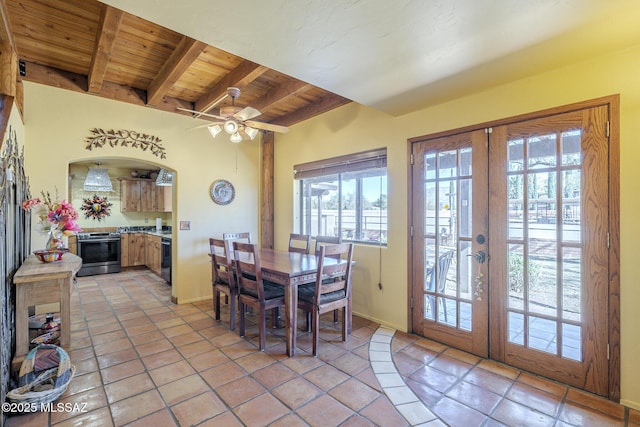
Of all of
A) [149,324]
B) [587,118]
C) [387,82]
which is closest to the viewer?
[587,118]

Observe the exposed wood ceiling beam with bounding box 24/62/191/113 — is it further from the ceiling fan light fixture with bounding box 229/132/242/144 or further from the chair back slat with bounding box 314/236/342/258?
A: the chair back slat with bounding box 314/236/342/258

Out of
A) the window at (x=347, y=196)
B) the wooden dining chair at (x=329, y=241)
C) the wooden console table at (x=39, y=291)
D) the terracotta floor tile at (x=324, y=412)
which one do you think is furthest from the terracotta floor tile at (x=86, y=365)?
the window at (x=347, y=196)

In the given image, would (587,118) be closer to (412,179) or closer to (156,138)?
(412,179)

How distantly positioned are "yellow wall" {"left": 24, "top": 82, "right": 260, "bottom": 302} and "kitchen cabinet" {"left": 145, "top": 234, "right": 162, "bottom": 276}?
1.76m

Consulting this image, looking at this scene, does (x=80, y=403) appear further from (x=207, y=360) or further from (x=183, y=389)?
(x=207, y=360)

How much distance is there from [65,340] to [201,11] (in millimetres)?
2754

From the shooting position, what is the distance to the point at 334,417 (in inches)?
71.6

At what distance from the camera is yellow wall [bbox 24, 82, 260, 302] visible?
3.21 meters

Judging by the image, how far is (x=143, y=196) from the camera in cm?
703

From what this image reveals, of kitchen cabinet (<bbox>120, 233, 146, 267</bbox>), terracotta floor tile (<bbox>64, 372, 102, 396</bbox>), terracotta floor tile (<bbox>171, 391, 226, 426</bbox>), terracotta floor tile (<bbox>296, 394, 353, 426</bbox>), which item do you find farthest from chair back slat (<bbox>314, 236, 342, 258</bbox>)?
kitchen cabinet (<bbox>120, 233, 146, 267</bbox>)

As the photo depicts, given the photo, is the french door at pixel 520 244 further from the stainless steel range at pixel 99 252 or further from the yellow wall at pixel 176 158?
the stainless steel range at pixel 99 252

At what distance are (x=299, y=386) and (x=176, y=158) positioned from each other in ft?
11.2

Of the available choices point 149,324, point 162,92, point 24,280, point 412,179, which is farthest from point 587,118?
point 149,324

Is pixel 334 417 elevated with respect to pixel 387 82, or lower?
lower
